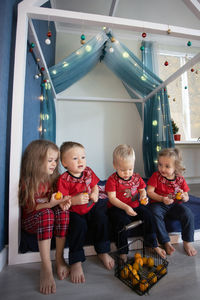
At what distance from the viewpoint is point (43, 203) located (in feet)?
3.04

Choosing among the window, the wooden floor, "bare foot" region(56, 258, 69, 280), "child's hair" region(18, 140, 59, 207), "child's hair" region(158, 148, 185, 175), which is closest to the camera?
the wooden floor

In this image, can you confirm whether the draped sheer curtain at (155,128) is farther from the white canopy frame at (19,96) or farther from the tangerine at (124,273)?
the tangerine at (124,273)

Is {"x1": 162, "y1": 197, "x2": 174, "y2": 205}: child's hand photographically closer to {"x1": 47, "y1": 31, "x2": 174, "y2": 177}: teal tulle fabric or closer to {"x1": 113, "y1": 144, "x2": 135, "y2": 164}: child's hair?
{"x1": 113, "y1": 144, "x2": 135, "y2": 164}: child's hair

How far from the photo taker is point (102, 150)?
2920mm

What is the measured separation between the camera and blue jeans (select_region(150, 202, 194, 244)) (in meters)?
1.02

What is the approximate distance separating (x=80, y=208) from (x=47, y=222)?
0.67 ft

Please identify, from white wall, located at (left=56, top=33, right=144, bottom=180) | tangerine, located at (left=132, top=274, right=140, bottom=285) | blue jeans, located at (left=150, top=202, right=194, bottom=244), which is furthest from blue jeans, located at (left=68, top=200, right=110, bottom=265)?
white wall, located at (left=56, top=33, right=144, bottom=180)

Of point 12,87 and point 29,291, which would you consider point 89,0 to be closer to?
point 12,87

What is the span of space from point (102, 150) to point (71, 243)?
212 cm

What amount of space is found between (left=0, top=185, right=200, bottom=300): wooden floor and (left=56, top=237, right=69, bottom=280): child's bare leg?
0.03m

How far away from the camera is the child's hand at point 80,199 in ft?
3.05

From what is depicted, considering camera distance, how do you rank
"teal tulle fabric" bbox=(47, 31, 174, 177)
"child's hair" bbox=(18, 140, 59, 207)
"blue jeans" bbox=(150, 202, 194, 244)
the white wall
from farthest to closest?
1. the white wall
2. "teal tulle fabric" bbox=(47, 31, 174, 177)
3. "blue jeans" bbox=(150, 202, 194, 244)
4. "child's hair" bbox=(18, 140, 59, 207)

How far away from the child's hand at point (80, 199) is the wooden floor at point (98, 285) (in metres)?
0.32

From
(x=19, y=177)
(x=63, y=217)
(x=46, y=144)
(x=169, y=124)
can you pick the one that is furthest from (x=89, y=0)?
(x=63, y=217)
